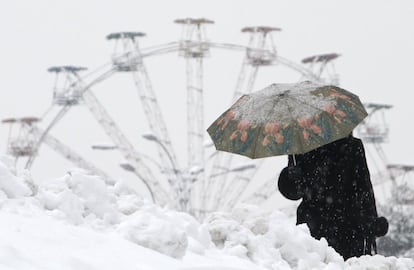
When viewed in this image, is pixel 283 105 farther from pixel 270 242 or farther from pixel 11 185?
pixel 11 185

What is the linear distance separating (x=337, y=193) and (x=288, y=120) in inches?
26.3

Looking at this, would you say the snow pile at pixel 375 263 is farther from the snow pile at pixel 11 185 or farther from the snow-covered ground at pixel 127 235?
the snow pile at pixel 11 185

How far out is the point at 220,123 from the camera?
7660mm

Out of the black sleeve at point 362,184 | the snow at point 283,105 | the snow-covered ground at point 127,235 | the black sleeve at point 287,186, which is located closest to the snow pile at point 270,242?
the snow-covered ground at point 127,235

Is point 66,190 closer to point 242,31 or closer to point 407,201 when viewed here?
point 242,31

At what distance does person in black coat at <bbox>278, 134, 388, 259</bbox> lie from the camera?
23.4 feet

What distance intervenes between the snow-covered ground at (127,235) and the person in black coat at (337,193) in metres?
1.02

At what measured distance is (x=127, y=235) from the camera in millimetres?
4680

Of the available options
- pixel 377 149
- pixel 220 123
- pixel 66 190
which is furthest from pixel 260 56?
pixel 66 190

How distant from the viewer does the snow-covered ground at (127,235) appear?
3951 mm

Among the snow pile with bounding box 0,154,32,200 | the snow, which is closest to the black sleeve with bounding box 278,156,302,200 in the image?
the snow

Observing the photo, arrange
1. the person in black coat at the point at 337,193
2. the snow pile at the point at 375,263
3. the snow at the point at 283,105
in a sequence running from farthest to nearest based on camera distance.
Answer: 1. the snow at the point at 283,105
2. the person in black coat at the point at 337,193
3. the snow pile at the point at 375,263

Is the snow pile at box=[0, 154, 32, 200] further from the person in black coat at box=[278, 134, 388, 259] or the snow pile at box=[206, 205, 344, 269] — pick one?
the person in black coat at box=[278, 134, 388, 259]

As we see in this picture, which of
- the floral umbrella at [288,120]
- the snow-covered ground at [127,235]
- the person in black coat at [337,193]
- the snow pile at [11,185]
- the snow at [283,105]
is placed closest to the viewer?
the snow-covered ground at [127,235]
